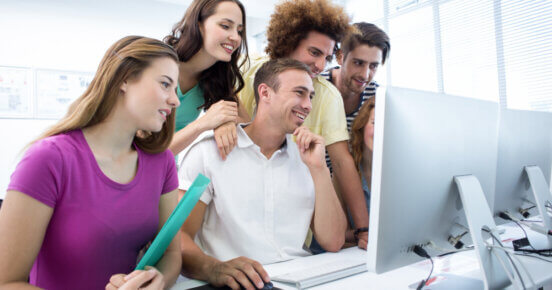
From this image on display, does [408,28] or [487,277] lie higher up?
[408,28]

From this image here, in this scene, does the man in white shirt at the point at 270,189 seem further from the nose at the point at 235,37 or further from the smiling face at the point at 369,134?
the smiling face at the point at 369,134

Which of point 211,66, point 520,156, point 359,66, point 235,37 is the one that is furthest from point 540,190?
point 211,66

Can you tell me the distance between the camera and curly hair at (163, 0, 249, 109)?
66.9 inches

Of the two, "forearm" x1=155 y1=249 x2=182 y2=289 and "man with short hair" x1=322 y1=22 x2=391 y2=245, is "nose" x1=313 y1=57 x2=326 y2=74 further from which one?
"forearm" x1=155 y1=249 x2=182 y2=289

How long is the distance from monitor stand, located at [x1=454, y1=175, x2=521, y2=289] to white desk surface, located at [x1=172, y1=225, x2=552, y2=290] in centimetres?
8

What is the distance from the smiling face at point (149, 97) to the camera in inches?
37.9

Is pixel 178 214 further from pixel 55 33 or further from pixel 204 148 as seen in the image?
pixel 55 33

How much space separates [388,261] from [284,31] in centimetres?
142

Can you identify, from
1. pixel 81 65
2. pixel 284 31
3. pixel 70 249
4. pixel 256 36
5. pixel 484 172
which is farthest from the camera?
pixel 256 36

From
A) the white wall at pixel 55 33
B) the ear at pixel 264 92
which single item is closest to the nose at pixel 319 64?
the ear at pixel 264 92

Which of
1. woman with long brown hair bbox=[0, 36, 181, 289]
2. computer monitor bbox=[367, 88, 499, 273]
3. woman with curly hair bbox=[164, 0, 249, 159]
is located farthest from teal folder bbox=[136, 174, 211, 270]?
woman with curly hair bbox=[164, 0, 249, 159]

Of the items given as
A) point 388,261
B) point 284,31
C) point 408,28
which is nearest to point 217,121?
point 284,31

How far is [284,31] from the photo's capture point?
1933 mm

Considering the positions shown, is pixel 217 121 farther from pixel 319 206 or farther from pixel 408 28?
pixel 408 28
